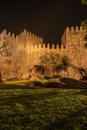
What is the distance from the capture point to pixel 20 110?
29.7 ft

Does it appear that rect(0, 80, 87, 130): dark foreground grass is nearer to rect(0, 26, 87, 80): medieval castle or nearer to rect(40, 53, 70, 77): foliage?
rect(40, 53, 70, 77): foliage

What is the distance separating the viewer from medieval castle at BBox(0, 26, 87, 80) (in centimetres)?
6100

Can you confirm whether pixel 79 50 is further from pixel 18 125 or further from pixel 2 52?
pixel 18 125

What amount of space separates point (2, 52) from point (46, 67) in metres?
17.7

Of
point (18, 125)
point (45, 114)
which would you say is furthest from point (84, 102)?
point (18, 125)

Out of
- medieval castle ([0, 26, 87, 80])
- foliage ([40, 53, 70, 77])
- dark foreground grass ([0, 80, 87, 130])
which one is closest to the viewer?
dark foreground grass ([0, 80, 87, 130])

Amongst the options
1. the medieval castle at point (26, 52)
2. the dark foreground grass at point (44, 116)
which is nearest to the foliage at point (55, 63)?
the medieval castle at point (26, 52)

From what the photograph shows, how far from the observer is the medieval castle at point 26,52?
61.0 meters

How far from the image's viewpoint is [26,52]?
63.4 m

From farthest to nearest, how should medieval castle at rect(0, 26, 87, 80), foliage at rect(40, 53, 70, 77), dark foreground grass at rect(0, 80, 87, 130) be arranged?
medieval castle at rect(0, 26, 87, 80) → foliage at rect(40, 53, 70, 77) → dark foreground grass at rect(0, 80, 87, 130)

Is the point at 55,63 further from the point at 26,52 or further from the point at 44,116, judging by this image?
the point at 44,116

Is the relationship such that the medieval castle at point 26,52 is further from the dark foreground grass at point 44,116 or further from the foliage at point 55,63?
the dark foreground grass at point 44,116

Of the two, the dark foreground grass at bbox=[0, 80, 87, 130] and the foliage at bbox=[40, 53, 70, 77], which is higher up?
the foliage at bbox=[40, 53, 70, 77]

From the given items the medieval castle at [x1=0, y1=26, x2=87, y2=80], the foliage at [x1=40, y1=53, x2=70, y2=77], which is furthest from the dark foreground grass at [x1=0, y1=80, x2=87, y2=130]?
the medieval castle at [x1=0, y1=26, x2=87, y2=80]
